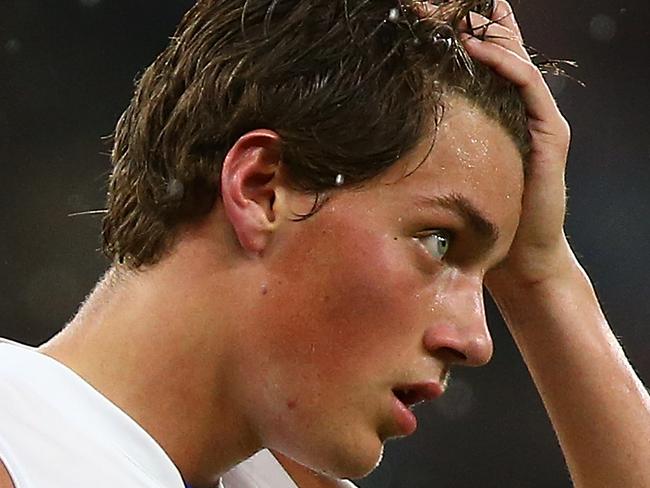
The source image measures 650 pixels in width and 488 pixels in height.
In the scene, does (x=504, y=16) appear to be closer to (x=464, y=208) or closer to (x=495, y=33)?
(x=495, y=33)

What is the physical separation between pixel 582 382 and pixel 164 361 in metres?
0.46

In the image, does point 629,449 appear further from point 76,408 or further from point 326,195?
point 76,408

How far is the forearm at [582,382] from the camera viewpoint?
118 cm

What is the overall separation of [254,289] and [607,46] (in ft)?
6.47

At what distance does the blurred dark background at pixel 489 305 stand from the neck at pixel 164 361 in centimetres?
159

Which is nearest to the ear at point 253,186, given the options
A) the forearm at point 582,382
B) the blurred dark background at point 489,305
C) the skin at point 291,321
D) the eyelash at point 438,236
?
the skin at point 291,321

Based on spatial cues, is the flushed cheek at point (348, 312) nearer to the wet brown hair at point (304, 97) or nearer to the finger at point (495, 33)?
the wet brown hair at point (304, 97)

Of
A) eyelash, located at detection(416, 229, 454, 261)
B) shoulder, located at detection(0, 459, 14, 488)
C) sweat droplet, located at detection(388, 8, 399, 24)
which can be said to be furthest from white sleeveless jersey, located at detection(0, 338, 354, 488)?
sweat droplet, located at detection(388, 8, 399, 24)

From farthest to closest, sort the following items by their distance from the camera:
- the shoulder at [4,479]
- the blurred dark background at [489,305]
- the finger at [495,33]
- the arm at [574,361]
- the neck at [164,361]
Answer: the blurred dark background at [489,305] < the arm at [574,361] < the finger at [495,33] < the neck at [164,361] < the shoulder at [4,479]

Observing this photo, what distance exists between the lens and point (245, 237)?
35.8 inches

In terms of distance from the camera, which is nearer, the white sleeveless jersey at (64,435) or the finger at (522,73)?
the white sleeveless jersey at (64,435)

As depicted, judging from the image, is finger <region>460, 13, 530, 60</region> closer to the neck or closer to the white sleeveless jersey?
the neck

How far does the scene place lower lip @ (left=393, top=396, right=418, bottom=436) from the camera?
0.92 metres

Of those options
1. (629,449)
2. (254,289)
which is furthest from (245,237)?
(629,449)
